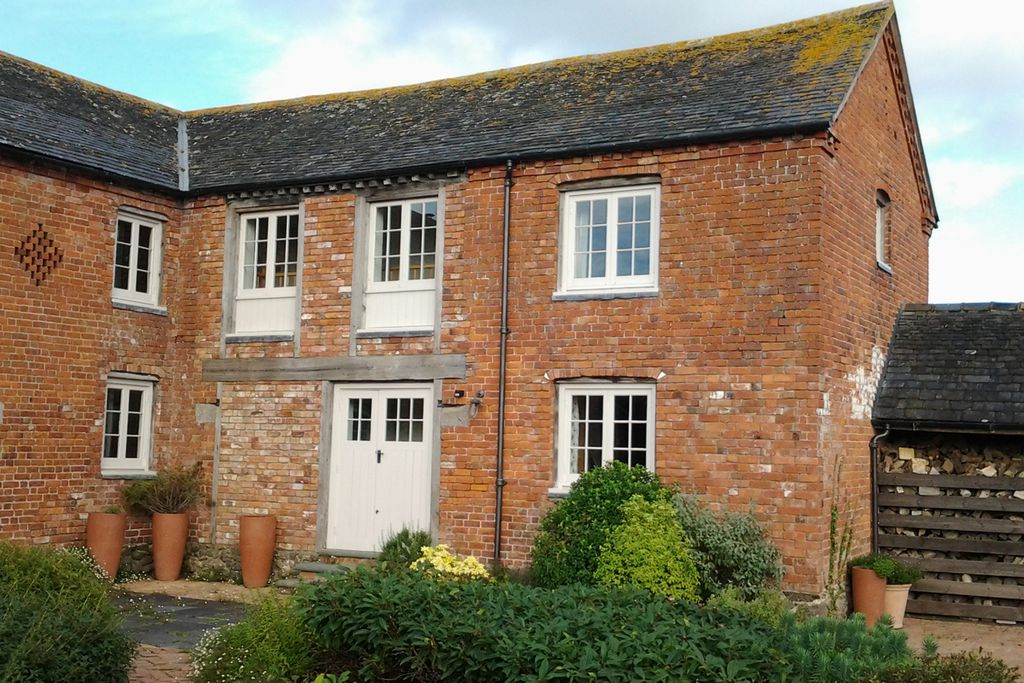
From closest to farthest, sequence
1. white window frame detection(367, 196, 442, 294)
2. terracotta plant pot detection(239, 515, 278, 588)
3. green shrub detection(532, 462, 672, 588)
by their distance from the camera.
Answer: green shrub detection(532, 462, 672, 588) → white window frame detection(367, 196, 442, 294) → terracotta plant pot detection(239, 515, 278, 588)

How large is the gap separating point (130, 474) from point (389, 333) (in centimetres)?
444

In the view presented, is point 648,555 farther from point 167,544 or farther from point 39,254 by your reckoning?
point 39,254

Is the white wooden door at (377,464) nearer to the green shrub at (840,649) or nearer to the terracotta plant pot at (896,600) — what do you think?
the terracotta plant pot at (896,600)

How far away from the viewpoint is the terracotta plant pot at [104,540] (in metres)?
14.8

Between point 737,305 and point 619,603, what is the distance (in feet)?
20.5

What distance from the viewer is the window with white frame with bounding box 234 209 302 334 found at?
52.3 ft

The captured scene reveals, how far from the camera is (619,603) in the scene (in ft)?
23.9

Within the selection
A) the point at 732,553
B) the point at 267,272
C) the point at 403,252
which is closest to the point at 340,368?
the point at 403,252

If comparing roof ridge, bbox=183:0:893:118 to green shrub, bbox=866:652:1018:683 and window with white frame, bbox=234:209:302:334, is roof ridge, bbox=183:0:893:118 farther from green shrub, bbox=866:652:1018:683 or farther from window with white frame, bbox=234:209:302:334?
green shrub, bbox=866:652:1018:683

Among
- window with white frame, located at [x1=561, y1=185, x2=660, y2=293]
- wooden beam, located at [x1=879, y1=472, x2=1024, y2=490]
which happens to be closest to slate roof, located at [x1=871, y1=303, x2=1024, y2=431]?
wooden beam, located at [x1=879, y1=472, x2=1024, y2=490]

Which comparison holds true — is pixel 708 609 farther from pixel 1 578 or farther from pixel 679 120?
pixel 679 120

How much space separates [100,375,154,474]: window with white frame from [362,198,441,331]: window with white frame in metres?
3.68

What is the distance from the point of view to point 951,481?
1378 cm

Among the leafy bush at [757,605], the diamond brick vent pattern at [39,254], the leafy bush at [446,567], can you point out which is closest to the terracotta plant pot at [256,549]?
the diamond brick vent pattern at [39,254]
